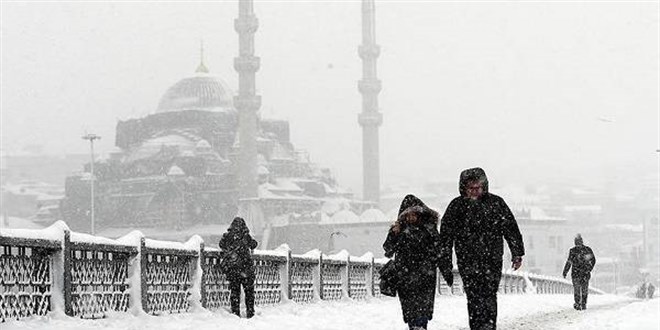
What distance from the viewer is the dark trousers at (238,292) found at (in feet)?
35.3

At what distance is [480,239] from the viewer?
6.99 meters

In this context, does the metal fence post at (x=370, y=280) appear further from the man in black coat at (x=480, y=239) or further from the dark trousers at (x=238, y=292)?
the man in black coat at (x=480, y=239)

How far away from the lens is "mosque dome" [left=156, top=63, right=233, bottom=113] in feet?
329

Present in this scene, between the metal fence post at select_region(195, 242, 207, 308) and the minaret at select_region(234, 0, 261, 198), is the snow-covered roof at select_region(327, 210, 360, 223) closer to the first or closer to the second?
the minaret at select_region(234, 0, 261, 198)

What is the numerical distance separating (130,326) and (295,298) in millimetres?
5109

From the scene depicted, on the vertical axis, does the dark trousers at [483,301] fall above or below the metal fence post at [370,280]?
above

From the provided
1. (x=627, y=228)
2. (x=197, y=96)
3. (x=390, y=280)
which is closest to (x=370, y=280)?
(x=390, y=280)

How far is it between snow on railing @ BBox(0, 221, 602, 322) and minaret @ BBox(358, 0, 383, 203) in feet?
253

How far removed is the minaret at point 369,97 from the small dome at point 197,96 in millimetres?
14910

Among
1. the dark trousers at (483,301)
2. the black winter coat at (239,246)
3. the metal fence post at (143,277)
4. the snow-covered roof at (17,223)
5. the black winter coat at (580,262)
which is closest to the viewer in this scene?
the dark trousers at (483,301)

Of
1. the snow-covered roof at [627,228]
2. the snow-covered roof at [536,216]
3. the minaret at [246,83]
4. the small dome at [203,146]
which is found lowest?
the snow-covered roof at [627,228]

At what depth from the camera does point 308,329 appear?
30.8ft

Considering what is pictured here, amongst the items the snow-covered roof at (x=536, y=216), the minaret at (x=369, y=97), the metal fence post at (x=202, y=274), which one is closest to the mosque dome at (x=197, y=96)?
the minaret at (x=369, y=97)

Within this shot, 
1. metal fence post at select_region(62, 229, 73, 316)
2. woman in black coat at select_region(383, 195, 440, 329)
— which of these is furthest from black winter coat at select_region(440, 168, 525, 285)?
metal fence post at select_region(62, 229, 73, 316)
